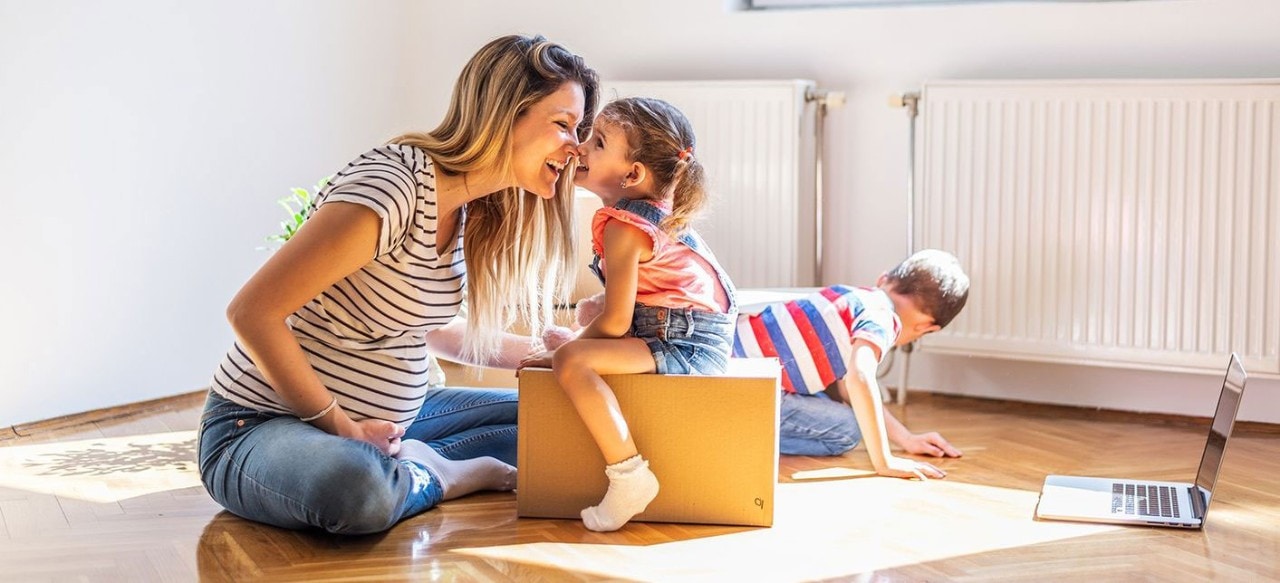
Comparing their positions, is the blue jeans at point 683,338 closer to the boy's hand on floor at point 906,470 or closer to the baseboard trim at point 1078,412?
the boy's hand on floor at point 906,470

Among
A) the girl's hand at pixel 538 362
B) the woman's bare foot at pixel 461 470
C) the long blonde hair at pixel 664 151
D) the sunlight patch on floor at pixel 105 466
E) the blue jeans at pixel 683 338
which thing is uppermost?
the long blonde hair at pixel 664 151

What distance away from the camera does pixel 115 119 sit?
143 inches

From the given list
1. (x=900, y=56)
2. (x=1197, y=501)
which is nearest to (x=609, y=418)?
(x=1197, y=501)

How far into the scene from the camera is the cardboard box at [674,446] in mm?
2514

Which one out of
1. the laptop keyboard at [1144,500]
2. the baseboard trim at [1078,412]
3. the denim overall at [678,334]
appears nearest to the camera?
the denim overall at [678,334]

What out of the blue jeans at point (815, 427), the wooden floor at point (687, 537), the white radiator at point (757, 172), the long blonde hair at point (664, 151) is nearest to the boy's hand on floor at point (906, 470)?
the wooden floor at point (687, 537)

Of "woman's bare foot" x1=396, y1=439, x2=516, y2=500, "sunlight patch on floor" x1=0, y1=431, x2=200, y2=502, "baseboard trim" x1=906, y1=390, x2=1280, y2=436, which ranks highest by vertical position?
"woman's bare foot" x1=396, y1=439, x2=516, y2=500

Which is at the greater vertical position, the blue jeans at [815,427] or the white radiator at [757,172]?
the white radiator at [757,172]

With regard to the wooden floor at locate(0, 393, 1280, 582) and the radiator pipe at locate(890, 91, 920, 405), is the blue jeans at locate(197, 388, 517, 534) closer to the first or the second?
the wooden floor at locate(0, 393, 1280, 582)

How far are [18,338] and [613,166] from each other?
→ 1751mm

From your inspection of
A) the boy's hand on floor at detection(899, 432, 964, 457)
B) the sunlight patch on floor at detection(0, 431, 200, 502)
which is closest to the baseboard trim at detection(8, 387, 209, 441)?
the sunlight patch on floor at detection(0, 431, 200, 502)

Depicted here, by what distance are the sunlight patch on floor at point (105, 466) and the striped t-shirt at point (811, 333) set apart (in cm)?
127

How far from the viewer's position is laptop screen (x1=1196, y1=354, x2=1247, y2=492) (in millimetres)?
2584

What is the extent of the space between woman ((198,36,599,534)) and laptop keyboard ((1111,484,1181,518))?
1.18 m
